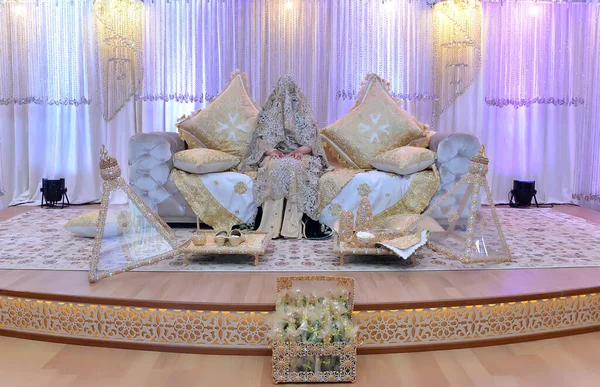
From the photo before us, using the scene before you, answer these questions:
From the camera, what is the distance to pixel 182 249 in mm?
3713

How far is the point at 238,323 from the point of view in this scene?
2928 millimetres

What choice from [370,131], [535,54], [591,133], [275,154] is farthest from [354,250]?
[591,133]

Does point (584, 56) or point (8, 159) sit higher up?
point (584, 56)

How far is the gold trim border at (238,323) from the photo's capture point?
9.61 feet

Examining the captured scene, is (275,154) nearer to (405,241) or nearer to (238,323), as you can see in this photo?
(405,241)

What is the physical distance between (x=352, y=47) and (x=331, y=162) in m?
1.59

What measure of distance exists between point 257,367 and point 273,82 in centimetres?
422

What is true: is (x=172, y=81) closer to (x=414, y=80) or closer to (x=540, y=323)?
(x=414, y=80)

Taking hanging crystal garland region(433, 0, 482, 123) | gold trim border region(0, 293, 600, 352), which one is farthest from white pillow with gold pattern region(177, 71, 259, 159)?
gold trim border region(0, 293, 600, 352)

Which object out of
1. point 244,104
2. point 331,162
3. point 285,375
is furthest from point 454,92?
point 285,375

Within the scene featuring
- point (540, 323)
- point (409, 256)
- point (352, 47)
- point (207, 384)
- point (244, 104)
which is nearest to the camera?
point (207, 384)

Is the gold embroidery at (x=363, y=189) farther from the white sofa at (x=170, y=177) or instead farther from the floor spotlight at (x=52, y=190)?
the floor spotlight at (x=52, y=190)

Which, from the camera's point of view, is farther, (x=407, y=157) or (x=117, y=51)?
(x=117, y=51)

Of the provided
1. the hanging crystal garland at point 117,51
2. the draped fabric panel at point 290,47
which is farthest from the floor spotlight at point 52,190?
the draped fabric panel at point 290,47
